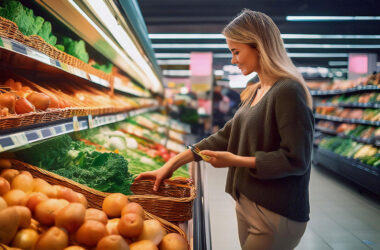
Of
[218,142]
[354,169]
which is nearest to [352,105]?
[354,169]

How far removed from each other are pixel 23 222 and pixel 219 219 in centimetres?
289

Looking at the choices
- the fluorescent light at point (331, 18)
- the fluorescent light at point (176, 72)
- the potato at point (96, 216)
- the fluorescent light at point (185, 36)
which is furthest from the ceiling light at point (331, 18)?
the fluorescent light at point (176, 72)

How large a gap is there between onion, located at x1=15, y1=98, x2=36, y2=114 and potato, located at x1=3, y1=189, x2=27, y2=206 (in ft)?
1.31

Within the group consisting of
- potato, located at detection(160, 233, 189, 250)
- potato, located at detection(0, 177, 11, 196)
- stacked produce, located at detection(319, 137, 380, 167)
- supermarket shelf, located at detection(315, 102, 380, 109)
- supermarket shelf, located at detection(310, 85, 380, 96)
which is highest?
supermarket shelf, located at detection(310, 85, 380, 96)

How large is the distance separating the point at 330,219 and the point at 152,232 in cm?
325

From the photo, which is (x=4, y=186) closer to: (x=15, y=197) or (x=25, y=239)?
(x=15, y=197)

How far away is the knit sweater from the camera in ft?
3.74

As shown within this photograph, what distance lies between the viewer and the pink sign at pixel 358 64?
12602 mm

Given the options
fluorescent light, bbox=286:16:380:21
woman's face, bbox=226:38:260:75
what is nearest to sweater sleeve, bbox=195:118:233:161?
woman's face, bbox=226:38:260:75

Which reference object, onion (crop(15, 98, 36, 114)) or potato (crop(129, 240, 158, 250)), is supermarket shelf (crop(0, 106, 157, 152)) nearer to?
onion (crop(15, 98, 36, 114))

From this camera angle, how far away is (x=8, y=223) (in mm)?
932

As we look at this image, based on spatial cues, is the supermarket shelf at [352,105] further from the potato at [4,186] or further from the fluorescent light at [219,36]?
the potato at [4,186]

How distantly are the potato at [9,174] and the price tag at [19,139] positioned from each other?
15cm

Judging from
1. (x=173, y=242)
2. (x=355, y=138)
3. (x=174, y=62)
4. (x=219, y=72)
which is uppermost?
(x=174, y=62)
